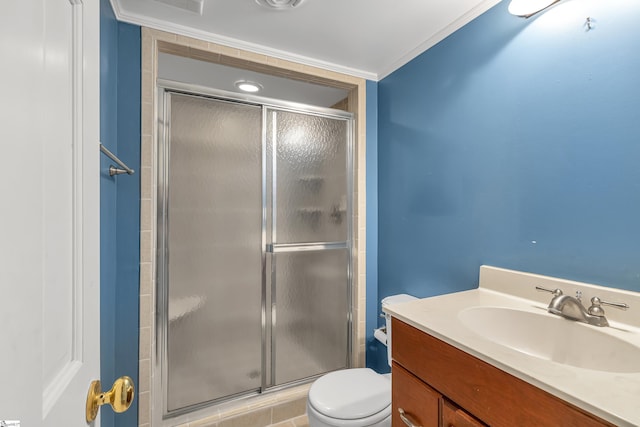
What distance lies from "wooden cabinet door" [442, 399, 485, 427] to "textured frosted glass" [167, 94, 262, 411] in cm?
126

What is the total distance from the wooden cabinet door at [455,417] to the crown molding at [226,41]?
77.2 inches

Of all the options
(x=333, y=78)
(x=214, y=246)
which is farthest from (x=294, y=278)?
(x=333, y=78)

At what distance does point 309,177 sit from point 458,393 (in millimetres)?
1496

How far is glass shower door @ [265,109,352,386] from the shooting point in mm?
1860

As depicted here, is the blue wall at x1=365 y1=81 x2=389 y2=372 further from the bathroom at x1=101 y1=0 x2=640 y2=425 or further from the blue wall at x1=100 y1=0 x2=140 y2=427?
the blue wall at x1=100 y1=0 x2=140 y2=427

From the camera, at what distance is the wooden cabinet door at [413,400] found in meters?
0.85

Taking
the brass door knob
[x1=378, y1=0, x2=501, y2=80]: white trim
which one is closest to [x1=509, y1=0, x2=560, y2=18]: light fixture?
[x1=378, y1=0, x2=501, y2=80]: white trim

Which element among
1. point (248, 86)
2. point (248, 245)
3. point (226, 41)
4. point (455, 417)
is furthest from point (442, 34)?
point (455, 417)

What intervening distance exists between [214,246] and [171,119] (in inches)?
30.8

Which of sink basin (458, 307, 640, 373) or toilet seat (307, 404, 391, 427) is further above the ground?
sink basin (458, 307, 640, 373)

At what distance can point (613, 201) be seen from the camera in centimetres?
93

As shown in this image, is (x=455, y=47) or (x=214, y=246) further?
(x=214, y=246)
